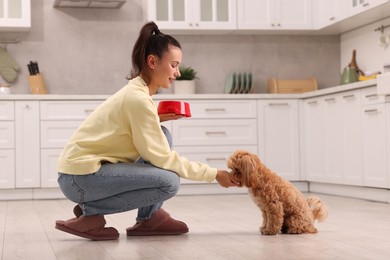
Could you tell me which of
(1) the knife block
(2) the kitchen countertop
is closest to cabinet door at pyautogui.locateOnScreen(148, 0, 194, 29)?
(2) the kitchen countertop

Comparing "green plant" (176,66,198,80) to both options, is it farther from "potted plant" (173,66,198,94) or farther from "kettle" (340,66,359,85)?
"kettle" (340,66,359,85)

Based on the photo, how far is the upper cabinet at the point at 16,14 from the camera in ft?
20.7

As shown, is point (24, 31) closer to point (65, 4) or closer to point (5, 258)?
point (65, 4)

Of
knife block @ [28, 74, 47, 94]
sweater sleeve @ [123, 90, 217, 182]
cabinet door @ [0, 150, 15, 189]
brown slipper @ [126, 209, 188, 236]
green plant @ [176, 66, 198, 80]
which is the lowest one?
brown slipper @ [126, 209, 188, 236]

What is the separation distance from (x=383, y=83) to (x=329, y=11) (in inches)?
69.3

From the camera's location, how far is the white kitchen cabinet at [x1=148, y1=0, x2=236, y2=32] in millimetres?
6652

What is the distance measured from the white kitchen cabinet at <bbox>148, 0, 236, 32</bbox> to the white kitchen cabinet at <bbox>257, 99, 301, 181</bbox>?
0.82 meters

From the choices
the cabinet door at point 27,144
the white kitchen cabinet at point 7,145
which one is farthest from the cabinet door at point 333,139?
the white kitchen cabinet at point 7,145

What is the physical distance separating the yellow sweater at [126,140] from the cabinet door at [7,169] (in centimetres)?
322

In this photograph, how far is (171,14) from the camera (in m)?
6.67

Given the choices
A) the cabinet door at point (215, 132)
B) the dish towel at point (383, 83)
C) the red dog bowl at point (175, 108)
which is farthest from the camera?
the cabinet door at point (215, 132)

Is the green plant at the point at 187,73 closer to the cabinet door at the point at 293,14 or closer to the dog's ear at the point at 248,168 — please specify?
the cabinet door at the point at 293,14

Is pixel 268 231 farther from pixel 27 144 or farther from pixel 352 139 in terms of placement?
pixel 27 144

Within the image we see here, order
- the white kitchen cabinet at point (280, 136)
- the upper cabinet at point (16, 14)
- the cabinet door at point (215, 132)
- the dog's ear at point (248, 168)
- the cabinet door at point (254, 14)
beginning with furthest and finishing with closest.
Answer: the cabinet door at point (254, 14) < the white kitchen cabinet at point (280, 136) < the cabinet door at point (215, 132) < the upper cabinet at point (16, 14) < the dog's ear at point (248, 168)
